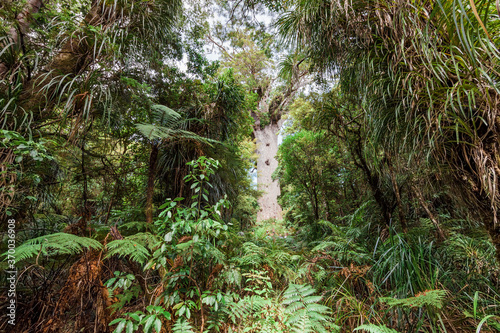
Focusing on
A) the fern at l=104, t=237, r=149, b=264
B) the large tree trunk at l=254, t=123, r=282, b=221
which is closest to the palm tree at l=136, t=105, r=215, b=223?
the fern at l=104, t=237, r=149, b=264

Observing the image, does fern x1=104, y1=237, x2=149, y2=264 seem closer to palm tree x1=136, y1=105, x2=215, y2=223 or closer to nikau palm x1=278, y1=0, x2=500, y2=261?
palm tree x1=136, y1=105, x2=215, y2=223

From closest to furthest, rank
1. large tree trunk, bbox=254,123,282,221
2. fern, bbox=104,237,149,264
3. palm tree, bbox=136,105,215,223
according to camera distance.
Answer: fern, bbox=104,237,149,264
palm tree, bbox=136,105,215,223
large tree trunk, bbox=254,123,282,221

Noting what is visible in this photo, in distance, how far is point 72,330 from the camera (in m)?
1.38

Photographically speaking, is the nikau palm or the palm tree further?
the palm tree

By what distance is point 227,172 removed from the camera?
3.03 meters

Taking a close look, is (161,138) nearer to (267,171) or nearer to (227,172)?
(227,172)

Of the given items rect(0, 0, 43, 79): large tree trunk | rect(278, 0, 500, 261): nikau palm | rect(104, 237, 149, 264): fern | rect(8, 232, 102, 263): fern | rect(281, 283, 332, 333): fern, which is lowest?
rect(281, 283, 332, 333): fern

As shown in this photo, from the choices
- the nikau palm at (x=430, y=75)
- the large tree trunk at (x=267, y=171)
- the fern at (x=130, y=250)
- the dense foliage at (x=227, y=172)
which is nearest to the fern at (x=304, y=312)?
the dense foliage at (x=227, y=172)

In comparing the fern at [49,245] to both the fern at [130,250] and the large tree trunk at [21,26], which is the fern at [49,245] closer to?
the fern at [130,250]

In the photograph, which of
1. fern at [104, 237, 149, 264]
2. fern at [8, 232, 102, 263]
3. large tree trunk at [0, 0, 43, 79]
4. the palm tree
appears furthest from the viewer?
the palm tree

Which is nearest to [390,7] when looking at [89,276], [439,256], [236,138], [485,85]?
[485,85]

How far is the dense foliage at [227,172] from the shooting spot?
1.25 m

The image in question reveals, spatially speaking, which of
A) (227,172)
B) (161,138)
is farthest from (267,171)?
(161,138)

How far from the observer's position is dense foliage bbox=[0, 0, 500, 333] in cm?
125
